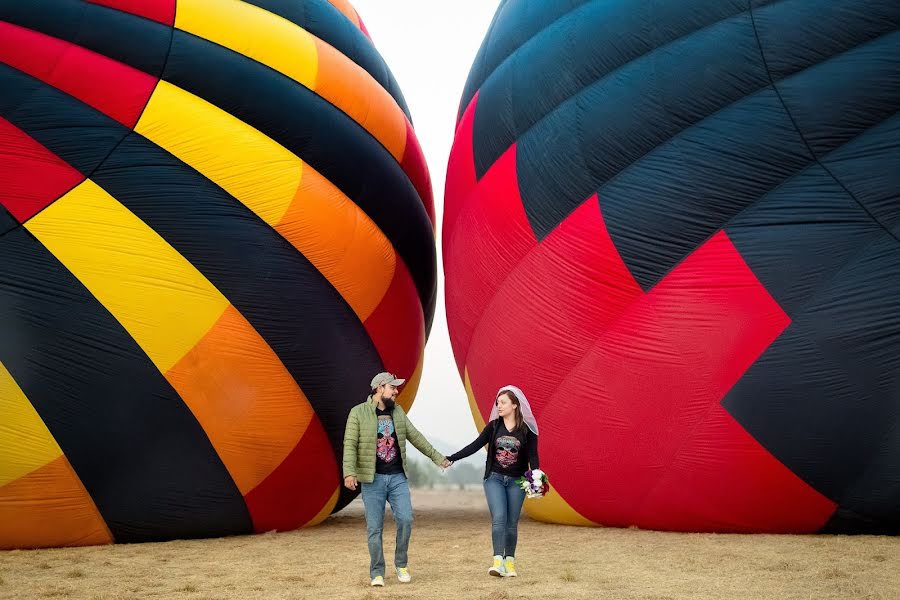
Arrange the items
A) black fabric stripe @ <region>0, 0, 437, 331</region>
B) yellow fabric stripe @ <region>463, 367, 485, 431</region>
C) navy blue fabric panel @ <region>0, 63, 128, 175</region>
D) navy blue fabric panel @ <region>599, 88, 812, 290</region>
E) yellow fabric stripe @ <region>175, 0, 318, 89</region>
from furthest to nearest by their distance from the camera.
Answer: yellow fabric stripe @ <region>463, 367, 485, 431</region>
yellow fabric stripe @ <region>175, 0, 318, 89</region>
black fabric stripe @ <region>0, 0, 437, 331</region>
navy blue fabric panel @ <region>0, 63, 128, 175</region>
navy blue fabric panel @ <region>599, 88, 812, 290</region>

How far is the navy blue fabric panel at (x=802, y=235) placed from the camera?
18.2 feet

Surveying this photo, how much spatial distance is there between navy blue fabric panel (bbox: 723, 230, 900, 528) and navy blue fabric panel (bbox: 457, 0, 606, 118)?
109 inches

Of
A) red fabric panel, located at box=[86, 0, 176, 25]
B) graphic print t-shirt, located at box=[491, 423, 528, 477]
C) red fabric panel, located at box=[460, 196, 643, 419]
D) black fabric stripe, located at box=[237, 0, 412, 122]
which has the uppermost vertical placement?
black fabric stripe, located at box=[237, 0, 412, 122]

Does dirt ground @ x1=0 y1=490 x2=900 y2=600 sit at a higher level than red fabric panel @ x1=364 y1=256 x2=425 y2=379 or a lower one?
lower

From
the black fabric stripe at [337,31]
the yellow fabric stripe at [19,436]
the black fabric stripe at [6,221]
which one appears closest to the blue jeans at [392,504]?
the yellow fabric stripe at [19,436]

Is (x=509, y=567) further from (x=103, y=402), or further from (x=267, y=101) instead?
(x=267, y=101)

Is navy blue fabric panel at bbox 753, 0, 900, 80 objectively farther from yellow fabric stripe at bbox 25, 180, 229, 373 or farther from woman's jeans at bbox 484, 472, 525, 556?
yellow fabric stripe at bbox 25, 180, 229, 373

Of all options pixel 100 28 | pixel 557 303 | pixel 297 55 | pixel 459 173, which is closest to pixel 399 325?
Answer: pixel 459 173

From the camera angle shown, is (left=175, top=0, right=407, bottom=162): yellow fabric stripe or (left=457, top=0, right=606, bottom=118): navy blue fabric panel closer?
(left=175, top=0, right=407, bottom=162): yellow fabric stripe

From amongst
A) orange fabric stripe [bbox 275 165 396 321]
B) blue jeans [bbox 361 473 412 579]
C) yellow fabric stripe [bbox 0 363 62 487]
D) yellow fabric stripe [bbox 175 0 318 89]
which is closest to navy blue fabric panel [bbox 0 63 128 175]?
yellow fabric stripe [bbox 175 0 318 89]

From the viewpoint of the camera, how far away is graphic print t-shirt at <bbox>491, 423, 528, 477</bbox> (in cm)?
491

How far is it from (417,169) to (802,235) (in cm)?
395

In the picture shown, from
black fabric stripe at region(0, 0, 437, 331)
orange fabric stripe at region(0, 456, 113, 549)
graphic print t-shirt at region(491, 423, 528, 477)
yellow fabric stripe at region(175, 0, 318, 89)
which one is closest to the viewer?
graphic print t-shirt at region(491, 423, 528, 477)

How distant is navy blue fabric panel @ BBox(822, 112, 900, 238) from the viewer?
5488mm
